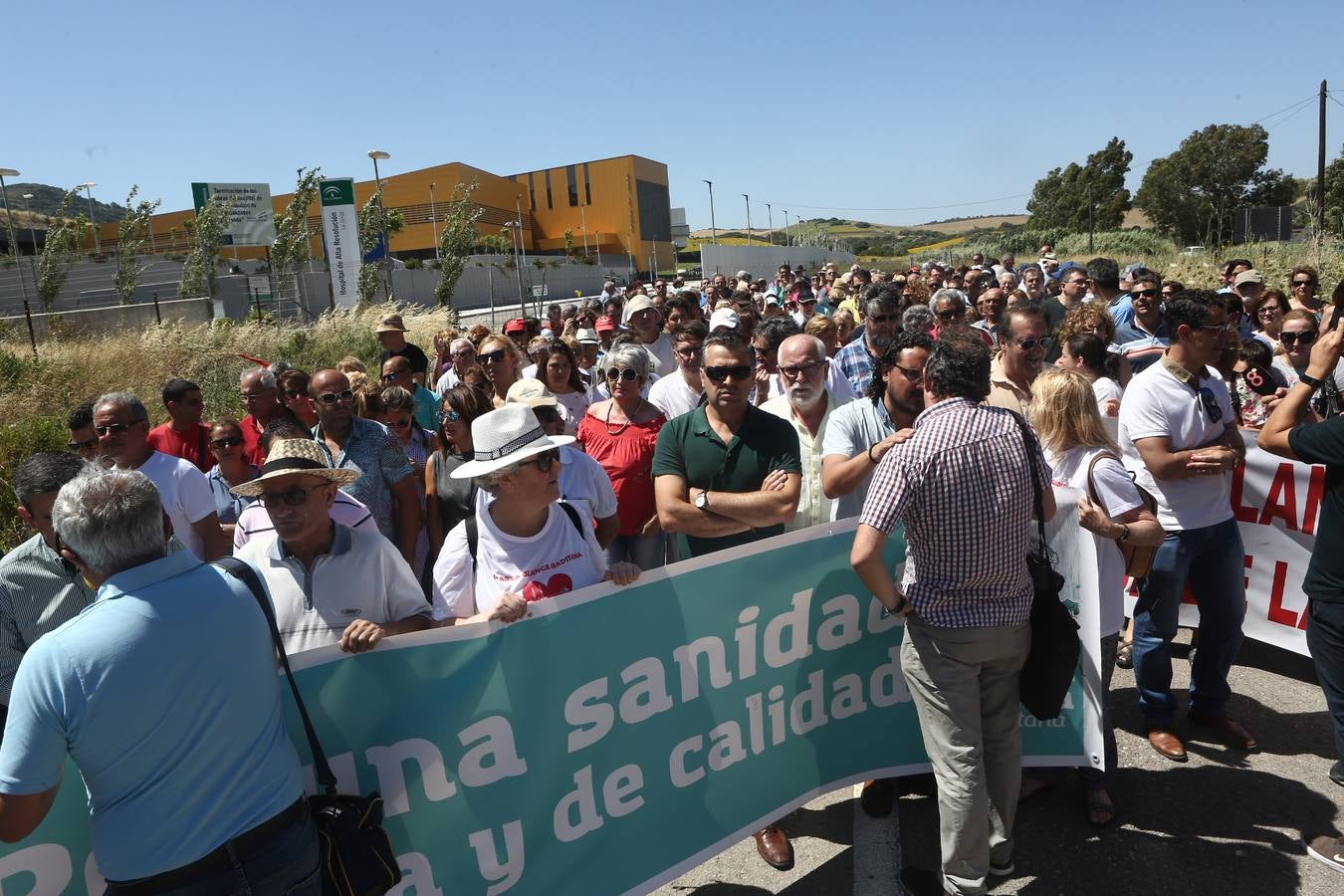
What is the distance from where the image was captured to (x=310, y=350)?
18750mm

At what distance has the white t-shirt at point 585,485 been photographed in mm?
3680

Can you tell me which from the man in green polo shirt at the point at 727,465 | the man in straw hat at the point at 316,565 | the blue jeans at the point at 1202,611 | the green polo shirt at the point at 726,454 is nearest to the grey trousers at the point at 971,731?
the man in green polo shirt at the point at 727,465

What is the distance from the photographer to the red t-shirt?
516 centimetres

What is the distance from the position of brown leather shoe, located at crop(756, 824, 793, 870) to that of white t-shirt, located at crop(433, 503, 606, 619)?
1259 mm

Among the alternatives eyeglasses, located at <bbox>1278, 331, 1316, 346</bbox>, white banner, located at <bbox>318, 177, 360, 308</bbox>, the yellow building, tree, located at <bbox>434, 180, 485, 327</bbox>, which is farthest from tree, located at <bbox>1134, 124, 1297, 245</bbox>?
eyeglasses, located at <bbox>1278, 331, 1316, 346</bbox>

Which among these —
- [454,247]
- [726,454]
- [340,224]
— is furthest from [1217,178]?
[726,454]

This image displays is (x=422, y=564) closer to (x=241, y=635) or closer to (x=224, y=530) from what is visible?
(x=224, y=530)

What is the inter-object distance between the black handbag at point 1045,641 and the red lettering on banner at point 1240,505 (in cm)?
269

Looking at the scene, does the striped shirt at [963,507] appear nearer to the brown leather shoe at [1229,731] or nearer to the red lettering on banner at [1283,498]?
the brown leather shoe at [1229,731]

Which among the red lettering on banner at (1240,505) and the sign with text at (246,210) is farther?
the sign with text at (246,210)

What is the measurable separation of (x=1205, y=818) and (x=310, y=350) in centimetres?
1837

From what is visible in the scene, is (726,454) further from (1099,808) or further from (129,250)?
(129,250)

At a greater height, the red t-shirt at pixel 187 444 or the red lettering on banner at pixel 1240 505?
the red t-shirt at pixel 187 444

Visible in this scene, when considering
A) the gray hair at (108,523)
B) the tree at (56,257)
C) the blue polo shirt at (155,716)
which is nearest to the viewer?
the blue polo shirt at (155,716)
